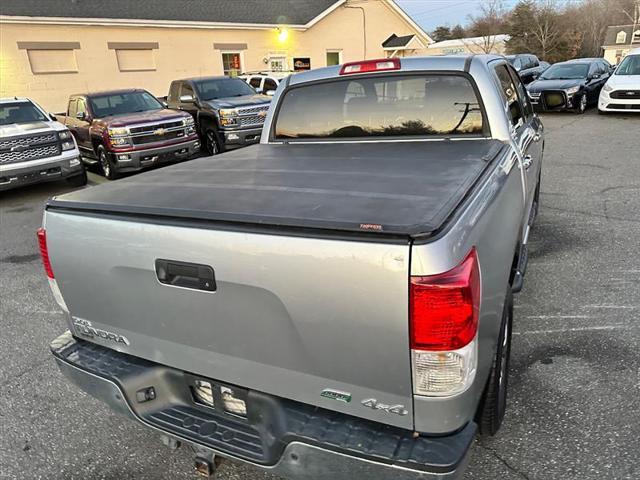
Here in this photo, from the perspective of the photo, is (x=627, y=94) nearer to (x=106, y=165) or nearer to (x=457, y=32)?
(x=106, y=165)

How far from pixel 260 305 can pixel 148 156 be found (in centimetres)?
860

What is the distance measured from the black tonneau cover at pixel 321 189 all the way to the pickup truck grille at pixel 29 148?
6.64 meters

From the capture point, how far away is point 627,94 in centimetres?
1348

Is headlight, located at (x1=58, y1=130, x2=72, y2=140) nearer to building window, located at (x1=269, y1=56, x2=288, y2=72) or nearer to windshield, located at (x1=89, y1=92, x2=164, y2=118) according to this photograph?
windshield, located at (x1=89, y1=92, x2=164, y2=118)

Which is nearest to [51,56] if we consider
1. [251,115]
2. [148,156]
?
[251,115]

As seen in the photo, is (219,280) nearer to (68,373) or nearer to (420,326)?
(420,326)

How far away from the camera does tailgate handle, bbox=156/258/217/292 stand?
1.81 m

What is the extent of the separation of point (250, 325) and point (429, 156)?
1.62m

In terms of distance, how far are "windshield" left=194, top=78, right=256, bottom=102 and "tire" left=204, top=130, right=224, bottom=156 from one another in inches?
34.9

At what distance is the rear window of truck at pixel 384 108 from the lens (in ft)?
11.0

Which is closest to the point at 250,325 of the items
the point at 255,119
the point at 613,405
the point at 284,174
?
the point at 284,174

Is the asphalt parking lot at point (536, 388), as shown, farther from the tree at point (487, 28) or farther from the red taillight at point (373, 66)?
the tree at point (487, 28)

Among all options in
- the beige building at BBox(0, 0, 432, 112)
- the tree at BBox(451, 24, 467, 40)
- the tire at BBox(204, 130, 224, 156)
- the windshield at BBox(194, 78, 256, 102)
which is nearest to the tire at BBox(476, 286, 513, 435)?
the tire at BBox(204, 130, 224, 156)

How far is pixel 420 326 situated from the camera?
153 centimetres
